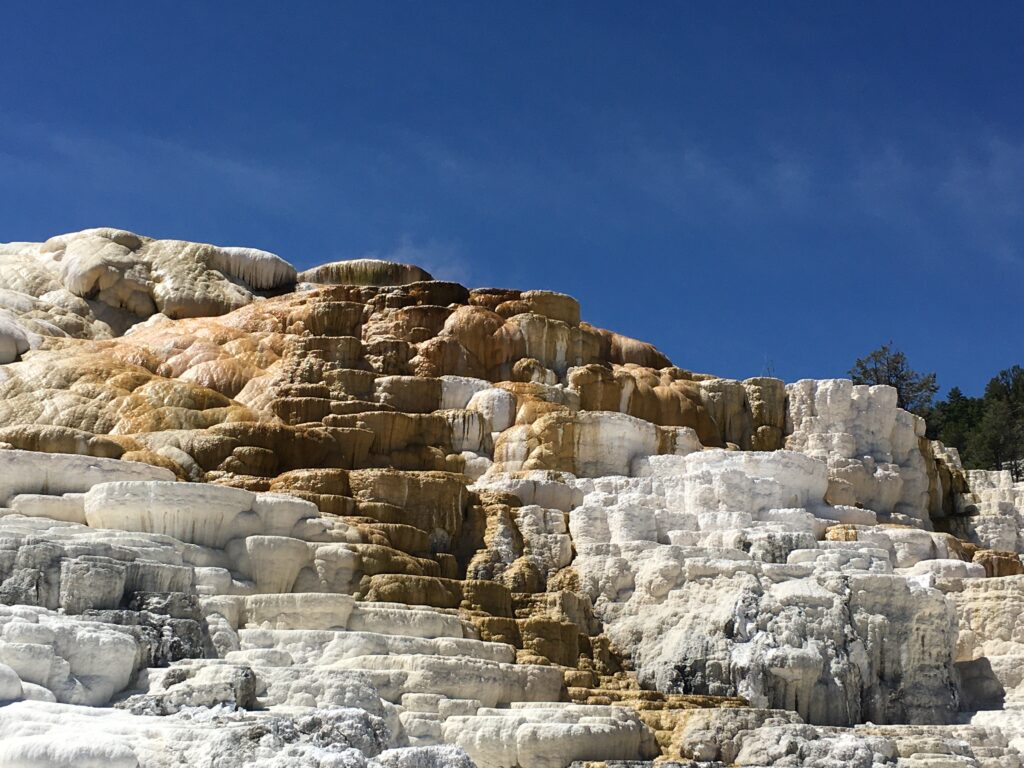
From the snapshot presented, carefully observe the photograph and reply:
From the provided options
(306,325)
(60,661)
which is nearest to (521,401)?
(306,325)

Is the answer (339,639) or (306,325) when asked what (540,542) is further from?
(306,325)

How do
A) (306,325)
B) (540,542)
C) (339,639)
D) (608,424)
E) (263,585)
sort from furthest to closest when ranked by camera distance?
(306,325) → (608,424) → (540,542) → (263,585) → (339,639)

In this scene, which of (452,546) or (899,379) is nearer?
(452,546)

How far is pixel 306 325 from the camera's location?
39.3 metres

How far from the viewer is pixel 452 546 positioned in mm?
27656

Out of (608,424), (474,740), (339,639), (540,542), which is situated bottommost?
(474,740)

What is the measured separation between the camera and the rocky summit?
669 inches

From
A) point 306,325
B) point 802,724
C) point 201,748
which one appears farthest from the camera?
point 306,325

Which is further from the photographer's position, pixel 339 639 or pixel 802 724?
pixel 802 724

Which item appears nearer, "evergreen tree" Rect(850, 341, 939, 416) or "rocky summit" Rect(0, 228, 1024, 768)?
"rocky summit" Rect(0, 228, 1024, 768)

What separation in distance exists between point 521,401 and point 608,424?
9.21 feet

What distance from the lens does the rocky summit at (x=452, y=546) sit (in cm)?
1700

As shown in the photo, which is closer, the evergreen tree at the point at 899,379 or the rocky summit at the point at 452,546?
the rocky summit at the point at 452,546

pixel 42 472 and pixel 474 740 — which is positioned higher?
pixel 42 472
